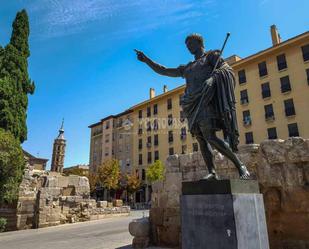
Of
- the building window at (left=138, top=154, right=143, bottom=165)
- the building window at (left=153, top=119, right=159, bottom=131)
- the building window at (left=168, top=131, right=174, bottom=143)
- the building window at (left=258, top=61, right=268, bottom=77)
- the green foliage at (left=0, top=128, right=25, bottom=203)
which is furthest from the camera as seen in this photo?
the building window at (left=138, top=154, right=143, bottom=165)

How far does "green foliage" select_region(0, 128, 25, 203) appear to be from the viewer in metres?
10.7

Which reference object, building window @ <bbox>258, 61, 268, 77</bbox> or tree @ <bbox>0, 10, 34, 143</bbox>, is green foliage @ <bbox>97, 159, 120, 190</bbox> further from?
building window @ <bbox>258, 61, 268, 77</bbox>

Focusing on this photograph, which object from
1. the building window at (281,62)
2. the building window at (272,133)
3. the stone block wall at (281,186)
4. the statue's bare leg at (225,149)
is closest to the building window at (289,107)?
the building window at (272,133)

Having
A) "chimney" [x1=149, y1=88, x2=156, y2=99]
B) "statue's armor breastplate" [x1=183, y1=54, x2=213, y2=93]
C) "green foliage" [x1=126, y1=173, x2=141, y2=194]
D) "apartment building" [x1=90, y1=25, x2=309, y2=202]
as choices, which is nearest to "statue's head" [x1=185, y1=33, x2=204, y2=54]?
Answer: "statue's armor breastplate" [x1=183, y1=54, x2=213, y2=93]

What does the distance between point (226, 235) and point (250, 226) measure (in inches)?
13.1

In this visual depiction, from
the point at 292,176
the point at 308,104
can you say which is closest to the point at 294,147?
the point at 292,176

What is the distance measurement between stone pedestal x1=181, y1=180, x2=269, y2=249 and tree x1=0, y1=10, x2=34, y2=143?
1316cm

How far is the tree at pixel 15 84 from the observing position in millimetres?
12898

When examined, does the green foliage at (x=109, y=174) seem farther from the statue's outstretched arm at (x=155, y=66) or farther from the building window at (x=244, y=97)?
the statue's outstretched arm at (x=155, y=66)

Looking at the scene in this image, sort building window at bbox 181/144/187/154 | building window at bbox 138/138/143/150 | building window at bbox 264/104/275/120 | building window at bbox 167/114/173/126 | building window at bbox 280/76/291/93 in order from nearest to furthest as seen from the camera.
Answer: building window at bbox 280/76/291/93 < building window at bbox 264/104/275/120 < building window at bbox 181/144/187/154 < building window at bbox 167/114/173/126 < building window at bbox 138/138/143/150

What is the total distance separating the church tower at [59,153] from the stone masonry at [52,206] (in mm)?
54854

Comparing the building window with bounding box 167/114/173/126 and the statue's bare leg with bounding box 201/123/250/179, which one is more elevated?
the building window with bounding box 167/114/173/126

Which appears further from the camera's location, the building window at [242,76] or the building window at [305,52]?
the building window at [242,76]

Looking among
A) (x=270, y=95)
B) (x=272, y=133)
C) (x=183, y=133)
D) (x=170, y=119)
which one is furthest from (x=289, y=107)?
(x=170, y=119)
